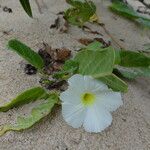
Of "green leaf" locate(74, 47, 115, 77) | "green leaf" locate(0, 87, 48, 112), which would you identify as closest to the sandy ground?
"green leaf" locate(0, 87, 48, 112)

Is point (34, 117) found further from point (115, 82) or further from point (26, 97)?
point (115, 82)

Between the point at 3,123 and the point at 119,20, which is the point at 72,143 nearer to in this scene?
the point at 3,123

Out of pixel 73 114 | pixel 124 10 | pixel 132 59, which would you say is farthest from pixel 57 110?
pixel 124 10

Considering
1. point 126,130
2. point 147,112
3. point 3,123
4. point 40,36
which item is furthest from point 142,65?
point 3,123

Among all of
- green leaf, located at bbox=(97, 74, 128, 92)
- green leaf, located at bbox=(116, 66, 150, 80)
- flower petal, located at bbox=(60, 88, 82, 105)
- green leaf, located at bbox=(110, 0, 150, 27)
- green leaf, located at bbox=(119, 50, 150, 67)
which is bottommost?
green leaf, located at bbox=(110, 0, 150, 27)

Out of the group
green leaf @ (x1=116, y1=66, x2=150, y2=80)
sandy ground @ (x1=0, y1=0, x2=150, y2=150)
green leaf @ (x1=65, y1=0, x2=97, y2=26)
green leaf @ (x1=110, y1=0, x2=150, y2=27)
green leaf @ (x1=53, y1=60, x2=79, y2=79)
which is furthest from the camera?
green leaf @ (x1=110, y1=0, x2=150, y2=27)

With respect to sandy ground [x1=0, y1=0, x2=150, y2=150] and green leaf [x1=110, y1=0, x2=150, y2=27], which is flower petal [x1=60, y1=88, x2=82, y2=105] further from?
green leaf [x1=110, y1=0, x2=150, y2=27]
